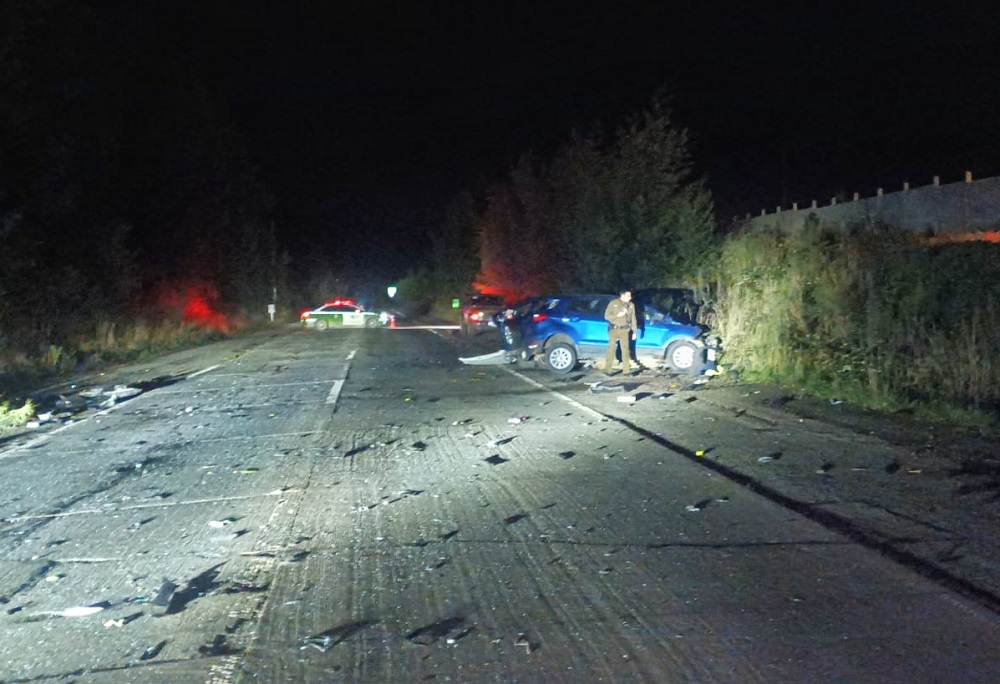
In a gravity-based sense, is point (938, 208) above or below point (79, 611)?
above

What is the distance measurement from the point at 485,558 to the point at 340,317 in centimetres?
4501

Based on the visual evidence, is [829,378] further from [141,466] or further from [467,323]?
[467,323]

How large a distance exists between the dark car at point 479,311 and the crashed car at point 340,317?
11.5m

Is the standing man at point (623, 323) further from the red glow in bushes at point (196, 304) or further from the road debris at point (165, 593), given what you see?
the red glow in bushes at point (196, 304)

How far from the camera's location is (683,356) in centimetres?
2186

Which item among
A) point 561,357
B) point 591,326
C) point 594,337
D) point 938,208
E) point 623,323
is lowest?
point 561,357

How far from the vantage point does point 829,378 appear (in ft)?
57.5

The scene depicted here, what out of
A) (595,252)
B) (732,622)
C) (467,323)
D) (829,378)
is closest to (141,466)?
(732,622)

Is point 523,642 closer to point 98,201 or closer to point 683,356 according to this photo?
point 683,356

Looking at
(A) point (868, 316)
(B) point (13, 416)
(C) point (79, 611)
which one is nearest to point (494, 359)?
(A) point (868, 316)

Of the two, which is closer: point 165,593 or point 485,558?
point 165,593

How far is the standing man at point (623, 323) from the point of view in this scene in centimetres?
2103

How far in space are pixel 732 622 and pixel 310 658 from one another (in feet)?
8.28

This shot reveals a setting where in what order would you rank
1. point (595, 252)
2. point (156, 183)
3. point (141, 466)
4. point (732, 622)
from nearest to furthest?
point (732, 622), point (141, 466), point (595, 252), point (156, 183)
